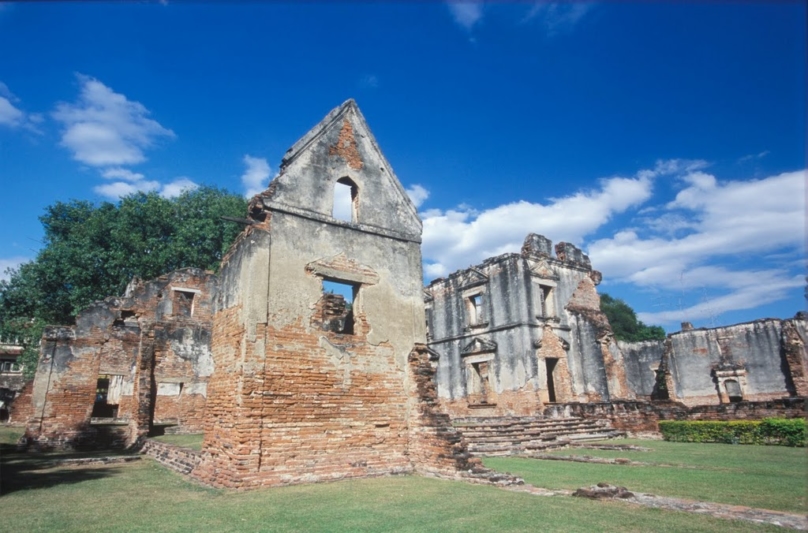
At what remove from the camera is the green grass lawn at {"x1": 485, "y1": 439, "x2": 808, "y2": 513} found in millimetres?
6906

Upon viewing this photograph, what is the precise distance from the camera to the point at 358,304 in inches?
420

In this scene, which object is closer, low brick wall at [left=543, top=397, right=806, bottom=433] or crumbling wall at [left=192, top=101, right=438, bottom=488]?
crumbling wall at [left=192, top=101, right=438, bottom=488]

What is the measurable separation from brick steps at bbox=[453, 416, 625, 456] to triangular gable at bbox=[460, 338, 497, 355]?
558 centimetres

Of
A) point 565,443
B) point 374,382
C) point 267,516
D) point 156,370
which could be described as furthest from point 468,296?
point 267,516

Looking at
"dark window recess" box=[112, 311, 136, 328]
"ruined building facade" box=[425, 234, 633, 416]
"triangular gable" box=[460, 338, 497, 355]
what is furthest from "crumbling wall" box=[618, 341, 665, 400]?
"dark window recess" box=[112, 311, 136, 328]

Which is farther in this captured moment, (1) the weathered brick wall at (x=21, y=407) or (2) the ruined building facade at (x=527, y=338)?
(2) the ruined building facade at (x=527, y=338)

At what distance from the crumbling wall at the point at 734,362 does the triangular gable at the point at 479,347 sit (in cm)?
1083

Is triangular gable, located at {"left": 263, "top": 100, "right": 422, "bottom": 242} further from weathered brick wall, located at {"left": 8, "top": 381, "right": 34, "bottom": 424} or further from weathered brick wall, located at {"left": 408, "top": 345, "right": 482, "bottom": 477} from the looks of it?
weathered brick wall, located at {"left": 8, "top": 381, "right": 34, "bottom": 424}

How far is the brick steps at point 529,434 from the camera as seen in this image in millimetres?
14234

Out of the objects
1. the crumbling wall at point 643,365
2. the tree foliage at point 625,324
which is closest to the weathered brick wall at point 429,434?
the crumbling wall at point 643,365

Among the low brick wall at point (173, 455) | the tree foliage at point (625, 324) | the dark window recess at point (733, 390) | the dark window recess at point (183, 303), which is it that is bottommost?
the low brick wall at point (173, 455)

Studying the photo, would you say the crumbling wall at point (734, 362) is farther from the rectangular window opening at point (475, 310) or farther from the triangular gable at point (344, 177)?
the triangular gable at point (344, 177)

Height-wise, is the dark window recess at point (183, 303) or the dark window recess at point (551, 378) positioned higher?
the dark window recess at point (183, 303)

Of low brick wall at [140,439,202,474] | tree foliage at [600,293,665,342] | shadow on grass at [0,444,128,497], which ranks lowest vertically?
shadow on grass at [0,444,128,497]
